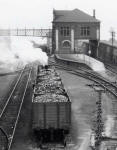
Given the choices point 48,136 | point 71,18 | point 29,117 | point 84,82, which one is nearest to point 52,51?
point 71,18

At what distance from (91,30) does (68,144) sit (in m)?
56.9

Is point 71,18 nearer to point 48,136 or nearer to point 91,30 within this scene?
point 91,30

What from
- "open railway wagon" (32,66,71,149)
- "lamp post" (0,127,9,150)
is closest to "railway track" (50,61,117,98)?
"open railway wagon" (32,66,71,149)

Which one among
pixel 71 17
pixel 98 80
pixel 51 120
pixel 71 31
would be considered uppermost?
pixel 71 17

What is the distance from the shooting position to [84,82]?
1887 inches

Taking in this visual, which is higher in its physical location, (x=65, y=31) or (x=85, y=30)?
(x=85, y=30)

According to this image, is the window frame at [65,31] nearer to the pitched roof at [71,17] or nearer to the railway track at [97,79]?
the pitched roof at [71,17]

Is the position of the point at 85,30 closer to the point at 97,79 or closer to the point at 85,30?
the point at 85,30

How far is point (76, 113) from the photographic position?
31234 mm

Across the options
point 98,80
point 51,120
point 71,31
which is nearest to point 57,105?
point 51,120

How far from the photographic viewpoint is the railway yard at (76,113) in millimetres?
23641

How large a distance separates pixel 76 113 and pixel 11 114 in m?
4.92

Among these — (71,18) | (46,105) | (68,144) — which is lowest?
(68,144)

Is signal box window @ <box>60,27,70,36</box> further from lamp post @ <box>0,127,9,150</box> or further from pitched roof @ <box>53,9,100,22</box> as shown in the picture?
lamp post @ <box>0,127,9,150</box>
